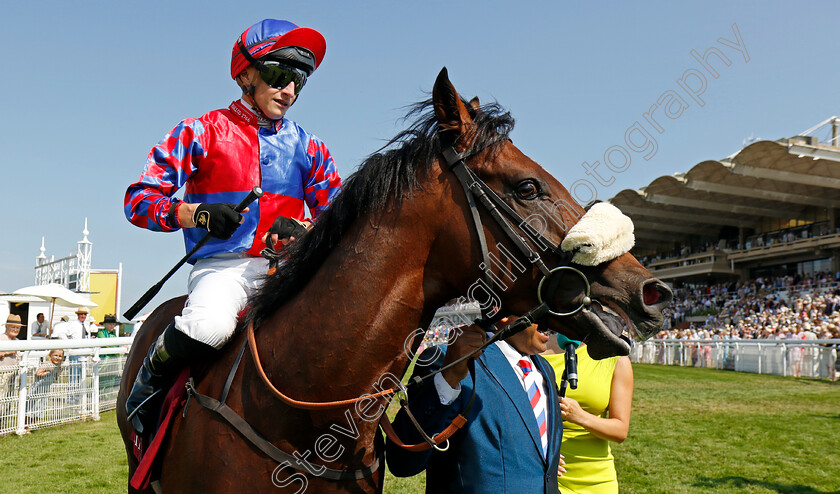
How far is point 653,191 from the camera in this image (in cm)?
2980

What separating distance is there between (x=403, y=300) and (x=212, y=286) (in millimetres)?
745

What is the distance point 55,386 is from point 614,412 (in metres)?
8.17

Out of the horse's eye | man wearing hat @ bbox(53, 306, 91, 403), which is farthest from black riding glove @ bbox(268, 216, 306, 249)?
man wearing hat @ bbox(53, 306, 91, 403)

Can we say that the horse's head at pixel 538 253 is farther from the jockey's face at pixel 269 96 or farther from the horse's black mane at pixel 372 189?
the jockey's face at pixel 269 96

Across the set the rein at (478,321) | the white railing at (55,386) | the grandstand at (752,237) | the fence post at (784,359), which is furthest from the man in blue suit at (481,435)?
the grandstand at (752,237)

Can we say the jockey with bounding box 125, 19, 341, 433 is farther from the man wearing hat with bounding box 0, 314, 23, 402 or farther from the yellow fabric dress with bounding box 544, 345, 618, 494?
the man wearing hat with bounding box 0, 314, 23, 402

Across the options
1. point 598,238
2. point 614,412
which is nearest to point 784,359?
point 614,412

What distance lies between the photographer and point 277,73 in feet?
7.58

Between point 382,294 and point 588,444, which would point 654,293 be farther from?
point 588,444

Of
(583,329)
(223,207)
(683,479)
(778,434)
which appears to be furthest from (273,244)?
(778,434)

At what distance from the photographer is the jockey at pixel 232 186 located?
6.47ft

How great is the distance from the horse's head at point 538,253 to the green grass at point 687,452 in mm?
3825

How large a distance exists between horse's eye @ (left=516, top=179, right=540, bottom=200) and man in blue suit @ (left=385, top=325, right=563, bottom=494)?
0.45 m

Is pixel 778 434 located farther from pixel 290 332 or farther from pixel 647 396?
pixel 290 332
